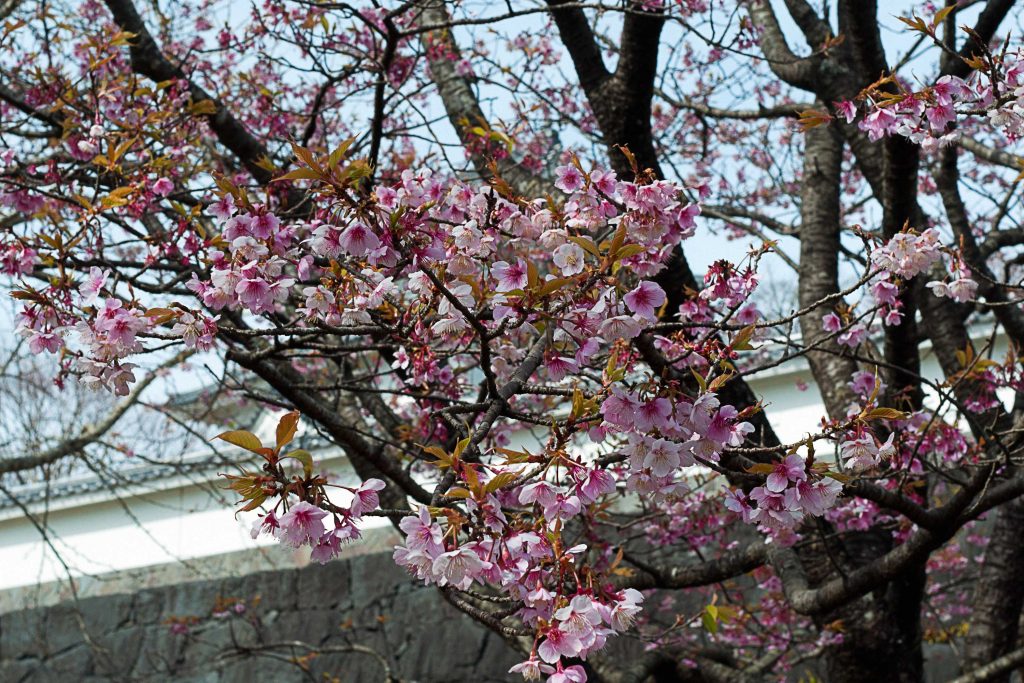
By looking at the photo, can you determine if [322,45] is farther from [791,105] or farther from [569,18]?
[791,105]

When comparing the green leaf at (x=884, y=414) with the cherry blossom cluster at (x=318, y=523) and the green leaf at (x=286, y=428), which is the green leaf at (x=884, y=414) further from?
the green leaf at (x=286, y=428)

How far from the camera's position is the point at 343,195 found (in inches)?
57.4

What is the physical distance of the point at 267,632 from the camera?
7859 mm

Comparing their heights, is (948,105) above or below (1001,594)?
above

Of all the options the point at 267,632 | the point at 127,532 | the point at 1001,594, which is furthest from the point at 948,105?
the point at 127,532

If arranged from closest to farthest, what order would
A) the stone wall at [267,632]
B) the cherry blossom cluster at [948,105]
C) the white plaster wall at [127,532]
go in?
the cherry blossom cluster at [948,105] < the stone wall at [267,632] < the white plaster wall at [127,532]

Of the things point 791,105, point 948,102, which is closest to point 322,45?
point 791,105

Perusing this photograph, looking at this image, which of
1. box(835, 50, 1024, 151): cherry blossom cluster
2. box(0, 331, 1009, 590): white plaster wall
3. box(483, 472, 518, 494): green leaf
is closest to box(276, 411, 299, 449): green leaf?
box(483, 472, 518, 494): green leaf

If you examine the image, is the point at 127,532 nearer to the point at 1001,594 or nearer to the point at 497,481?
the point at 1001,594

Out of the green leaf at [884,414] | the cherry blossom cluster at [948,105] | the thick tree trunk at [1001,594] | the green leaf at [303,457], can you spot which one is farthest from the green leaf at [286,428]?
the thick tree trunk at [1001,594]

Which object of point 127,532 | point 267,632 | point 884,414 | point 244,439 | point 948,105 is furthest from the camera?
point 127,532

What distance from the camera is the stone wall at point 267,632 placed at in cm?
743

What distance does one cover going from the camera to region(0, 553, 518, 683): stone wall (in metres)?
7.43

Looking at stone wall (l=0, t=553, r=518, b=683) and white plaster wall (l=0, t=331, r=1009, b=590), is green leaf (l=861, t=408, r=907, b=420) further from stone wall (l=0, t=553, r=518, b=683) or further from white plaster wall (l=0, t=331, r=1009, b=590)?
white plaster wall (l=0, t=331, r=1009, b=590)
